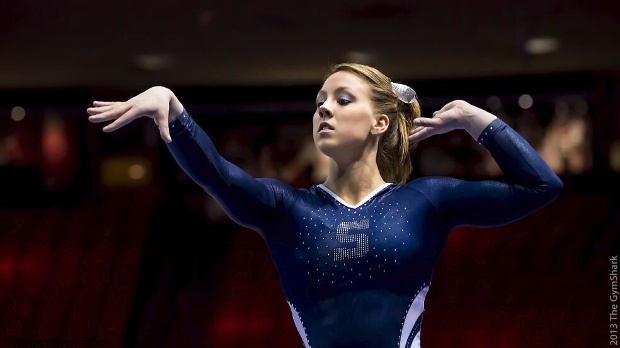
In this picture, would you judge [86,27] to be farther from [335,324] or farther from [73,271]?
[335,324]

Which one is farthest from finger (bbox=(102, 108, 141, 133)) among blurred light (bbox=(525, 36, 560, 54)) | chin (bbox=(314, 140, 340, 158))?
blurred light (bbox=(525, 36, 560, 54))

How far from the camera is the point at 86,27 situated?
193 inches

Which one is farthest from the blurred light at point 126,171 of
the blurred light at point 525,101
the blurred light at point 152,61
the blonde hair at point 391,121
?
the blonde hair at point 391,121

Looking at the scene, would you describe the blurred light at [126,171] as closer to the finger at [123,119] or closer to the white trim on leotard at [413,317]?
the white trim on leotard at [413,317]

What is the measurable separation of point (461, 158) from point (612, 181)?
86cm

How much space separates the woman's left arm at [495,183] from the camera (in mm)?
1956

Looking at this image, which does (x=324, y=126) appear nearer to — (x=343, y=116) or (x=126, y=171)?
(x=343, y=116)

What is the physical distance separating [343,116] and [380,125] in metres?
0.11

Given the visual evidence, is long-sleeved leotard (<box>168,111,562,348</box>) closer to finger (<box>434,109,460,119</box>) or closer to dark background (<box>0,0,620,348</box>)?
finger (<box>434,109,460,119</box>)

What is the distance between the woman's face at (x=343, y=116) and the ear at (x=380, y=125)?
0.04 ft

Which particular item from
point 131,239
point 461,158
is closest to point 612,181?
point 461,158

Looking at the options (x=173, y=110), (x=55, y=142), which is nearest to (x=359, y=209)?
(x=173, y=110)

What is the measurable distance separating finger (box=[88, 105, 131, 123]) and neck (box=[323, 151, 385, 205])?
0.55m

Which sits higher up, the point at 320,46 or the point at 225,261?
the point at 320,46
